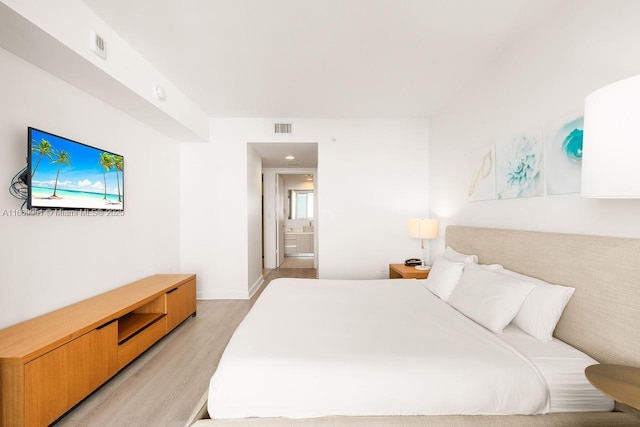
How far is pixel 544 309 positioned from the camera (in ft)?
5.08

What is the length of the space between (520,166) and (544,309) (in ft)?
3.68

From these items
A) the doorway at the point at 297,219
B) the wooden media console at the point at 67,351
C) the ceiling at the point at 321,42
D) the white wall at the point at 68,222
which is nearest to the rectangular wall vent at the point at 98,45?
the ceiling at the point at 321,42

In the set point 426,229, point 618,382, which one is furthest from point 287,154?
point 618,382

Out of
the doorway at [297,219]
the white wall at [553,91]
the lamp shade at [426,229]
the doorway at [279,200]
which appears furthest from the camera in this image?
the doorway at [297,219]

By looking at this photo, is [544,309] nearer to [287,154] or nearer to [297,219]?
[287,154]

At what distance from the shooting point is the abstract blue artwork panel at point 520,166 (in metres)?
1.95

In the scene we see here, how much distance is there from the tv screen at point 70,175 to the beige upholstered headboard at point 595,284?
11.2ft

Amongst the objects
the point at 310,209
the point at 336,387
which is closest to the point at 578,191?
the point at 336,387

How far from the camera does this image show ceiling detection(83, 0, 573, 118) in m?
1.89

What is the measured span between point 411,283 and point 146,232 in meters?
3.12

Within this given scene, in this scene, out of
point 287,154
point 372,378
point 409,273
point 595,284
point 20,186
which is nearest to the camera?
point 372,378

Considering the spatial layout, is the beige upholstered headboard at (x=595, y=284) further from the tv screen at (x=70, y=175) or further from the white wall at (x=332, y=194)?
the tv screen at (x=70, y=175)

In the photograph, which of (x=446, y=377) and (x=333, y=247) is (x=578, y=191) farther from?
(x=333, y=247)

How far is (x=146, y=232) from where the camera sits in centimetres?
328
